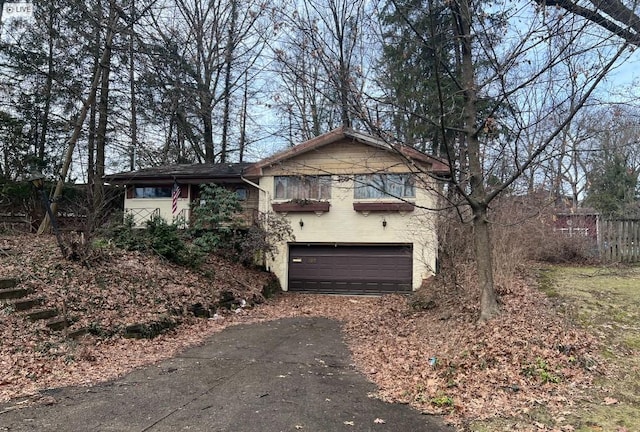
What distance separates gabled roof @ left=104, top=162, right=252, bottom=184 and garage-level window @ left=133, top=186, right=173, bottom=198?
0.48 m

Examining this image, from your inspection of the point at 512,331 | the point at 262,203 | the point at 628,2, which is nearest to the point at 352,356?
the point at 512,331

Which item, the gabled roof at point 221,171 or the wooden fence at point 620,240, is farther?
the gabled roof at point 221,171

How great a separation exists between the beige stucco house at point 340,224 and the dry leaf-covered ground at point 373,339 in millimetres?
3065

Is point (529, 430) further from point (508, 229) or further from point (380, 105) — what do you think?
point (508, 229)

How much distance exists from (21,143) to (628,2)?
70.7 feet

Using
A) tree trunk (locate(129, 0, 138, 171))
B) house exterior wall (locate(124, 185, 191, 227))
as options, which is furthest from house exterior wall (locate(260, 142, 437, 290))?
tree trunk (locate(129, 0, 138, 171))

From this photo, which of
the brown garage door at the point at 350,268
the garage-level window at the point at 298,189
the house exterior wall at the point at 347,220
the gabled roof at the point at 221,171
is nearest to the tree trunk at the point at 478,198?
the gabled roof at the point at 221,171

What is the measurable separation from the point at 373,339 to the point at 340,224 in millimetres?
7514

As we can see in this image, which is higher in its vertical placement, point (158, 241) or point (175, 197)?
point (175, 197)

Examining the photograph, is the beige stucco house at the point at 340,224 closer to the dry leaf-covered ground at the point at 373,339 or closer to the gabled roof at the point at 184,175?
the gabled roof at the point at 184,175

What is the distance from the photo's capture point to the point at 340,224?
1617 centimetres

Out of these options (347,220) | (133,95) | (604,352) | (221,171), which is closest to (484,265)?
(604,352)

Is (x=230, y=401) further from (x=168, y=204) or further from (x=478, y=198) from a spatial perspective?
(x=168, y=204)

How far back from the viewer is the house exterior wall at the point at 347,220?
610 inches
